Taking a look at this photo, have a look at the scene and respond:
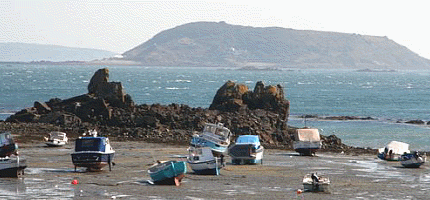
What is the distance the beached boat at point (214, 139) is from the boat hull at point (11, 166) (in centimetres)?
1613

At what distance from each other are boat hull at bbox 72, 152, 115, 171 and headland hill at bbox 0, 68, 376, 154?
20.5 metres

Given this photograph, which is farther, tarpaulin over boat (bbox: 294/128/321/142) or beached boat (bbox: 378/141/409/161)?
tarpaulin over boat (bbox: 294/128/321/142)

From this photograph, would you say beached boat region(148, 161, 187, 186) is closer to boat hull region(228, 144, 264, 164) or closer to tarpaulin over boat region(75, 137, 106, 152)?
tarpaulin over boat region(75, 137, 106, 152)

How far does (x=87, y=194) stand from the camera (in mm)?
46156

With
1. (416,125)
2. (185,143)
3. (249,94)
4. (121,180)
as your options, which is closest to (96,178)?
(121,180)

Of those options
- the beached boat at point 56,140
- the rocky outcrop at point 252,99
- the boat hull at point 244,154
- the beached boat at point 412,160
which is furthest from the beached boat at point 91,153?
the rocky outcrop at point 252,99

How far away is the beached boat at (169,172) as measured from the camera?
50219mm

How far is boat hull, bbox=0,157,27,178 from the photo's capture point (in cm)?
5131

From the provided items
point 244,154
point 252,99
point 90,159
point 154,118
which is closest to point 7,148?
point 90,159

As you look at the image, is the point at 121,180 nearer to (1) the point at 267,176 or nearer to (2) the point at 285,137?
(1) the point at 267,176

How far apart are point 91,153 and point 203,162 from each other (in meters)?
6.42

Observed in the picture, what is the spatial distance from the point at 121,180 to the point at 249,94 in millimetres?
48770

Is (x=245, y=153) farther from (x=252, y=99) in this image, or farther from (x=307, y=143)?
(x=252, y=99)

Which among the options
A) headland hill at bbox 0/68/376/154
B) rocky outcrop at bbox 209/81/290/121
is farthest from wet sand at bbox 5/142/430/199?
rocky outcrop at bbox 209/81/290/121
